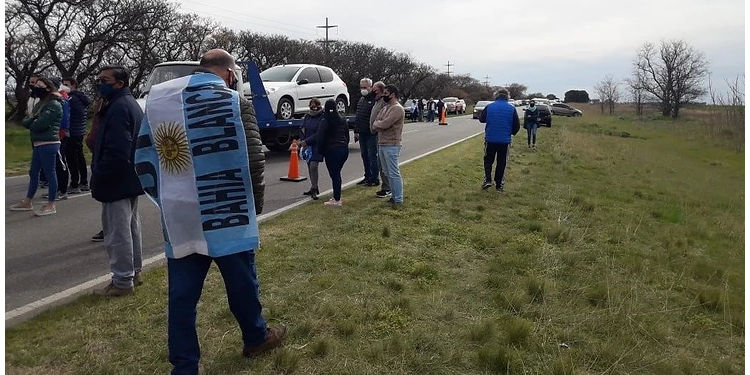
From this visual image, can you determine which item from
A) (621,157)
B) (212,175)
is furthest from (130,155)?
(621,157)

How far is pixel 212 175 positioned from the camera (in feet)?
10.3

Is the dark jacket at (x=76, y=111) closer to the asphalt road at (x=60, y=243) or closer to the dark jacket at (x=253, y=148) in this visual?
the asphalt road at (x=60, y=243)

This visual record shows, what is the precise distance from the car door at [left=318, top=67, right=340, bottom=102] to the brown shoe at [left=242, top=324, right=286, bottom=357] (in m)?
12.4

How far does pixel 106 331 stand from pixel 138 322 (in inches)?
8.7

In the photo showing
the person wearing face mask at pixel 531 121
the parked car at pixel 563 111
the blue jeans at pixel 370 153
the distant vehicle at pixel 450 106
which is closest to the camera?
the blue jeans at pixel 370 153

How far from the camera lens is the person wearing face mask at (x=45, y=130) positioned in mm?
7508

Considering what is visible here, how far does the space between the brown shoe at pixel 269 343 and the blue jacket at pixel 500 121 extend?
6.64m

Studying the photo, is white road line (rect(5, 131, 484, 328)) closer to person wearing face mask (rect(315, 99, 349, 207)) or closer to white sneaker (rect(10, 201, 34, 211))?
person wearing face mask (rect(315, 99, 349, 207))

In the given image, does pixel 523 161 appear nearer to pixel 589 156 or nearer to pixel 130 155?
pixel 589 156

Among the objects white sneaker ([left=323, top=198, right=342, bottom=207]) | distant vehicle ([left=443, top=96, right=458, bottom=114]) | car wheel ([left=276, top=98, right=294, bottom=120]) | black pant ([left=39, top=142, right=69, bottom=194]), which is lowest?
white sneaker ([left=323, top=198, right=342, bottom=207])

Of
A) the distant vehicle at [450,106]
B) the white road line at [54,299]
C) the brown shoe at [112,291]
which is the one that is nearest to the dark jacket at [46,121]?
the white road line at [54,299]

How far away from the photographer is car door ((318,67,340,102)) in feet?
52.1

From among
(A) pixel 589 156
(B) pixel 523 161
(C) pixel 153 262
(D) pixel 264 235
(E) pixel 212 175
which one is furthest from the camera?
(A) pixel 589 156

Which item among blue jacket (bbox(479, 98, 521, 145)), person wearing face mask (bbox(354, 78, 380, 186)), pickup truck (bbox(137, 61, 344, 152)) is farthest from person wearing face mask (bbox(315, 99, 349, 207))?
pickup truck (bbox(137, 61, 344, 152))
